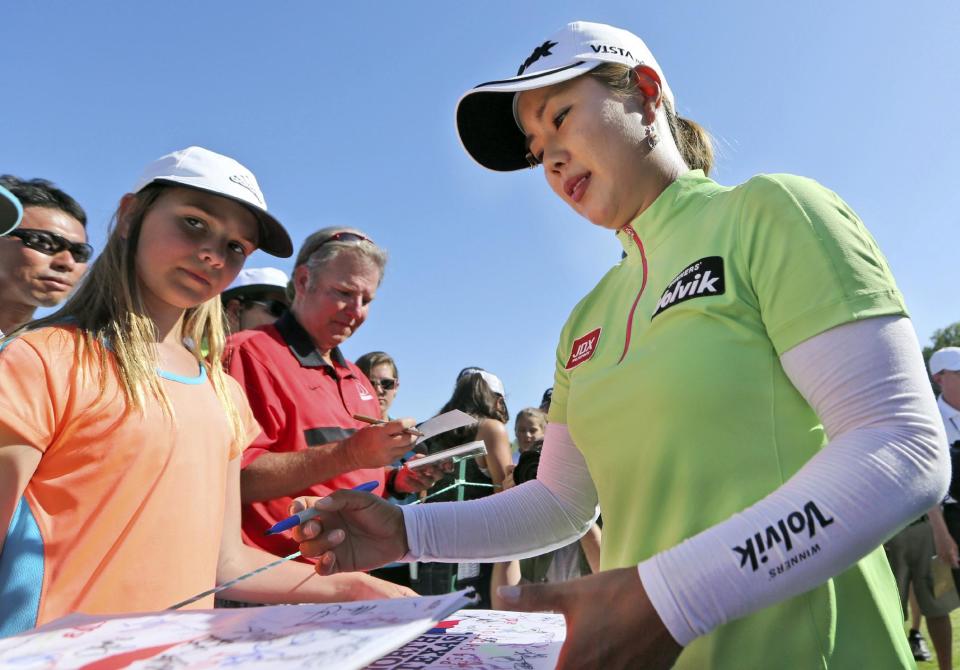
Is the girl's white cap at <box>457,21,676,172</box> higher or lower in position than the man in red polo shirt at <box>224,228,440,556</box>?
higher

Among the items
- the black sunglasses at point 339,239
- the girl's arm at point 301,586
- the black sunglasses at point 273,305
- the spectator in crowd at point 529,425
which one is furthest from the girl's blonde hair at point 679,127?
the spectator in crowd at point 529,425

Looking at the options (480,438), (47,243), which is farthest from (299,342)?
(480,438)

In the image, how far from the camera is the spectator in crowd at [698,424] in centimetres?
87

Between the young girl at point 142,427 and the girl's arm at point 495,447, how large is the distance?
9.87ft

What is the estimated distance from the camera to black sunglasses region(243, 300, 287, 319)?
16.3ft

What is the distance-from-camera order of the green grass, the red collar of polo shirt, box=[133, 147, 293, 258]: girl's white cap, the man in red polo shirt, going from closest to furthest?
box=[133, 147, 293, 258]: girl's white cap
the man in red polo shirt
the red collar of polo shirt
the green grass

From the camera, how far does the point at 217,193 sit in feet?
6.60

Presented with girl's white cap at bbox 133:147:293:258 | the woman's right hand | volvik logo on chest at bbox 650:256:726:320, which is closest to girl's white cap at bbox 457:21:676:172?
volvik logo on chest at bbox 650:256:726:320

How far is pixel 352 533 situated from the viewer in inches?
56.5

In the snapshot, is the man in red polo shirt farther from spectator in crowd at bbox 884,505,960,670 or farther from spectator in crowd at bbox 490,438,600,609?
spectator in crowd at bbox 884,505,960,670

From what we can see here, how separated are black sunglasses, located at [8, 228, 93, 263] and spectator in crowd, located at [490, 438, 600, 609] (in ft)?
9.78

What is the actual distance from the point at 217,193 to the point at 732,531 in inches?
66.3

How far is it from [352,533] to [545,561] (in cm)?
449

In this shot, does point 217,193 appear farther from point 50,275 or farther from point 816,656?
point 50,275
